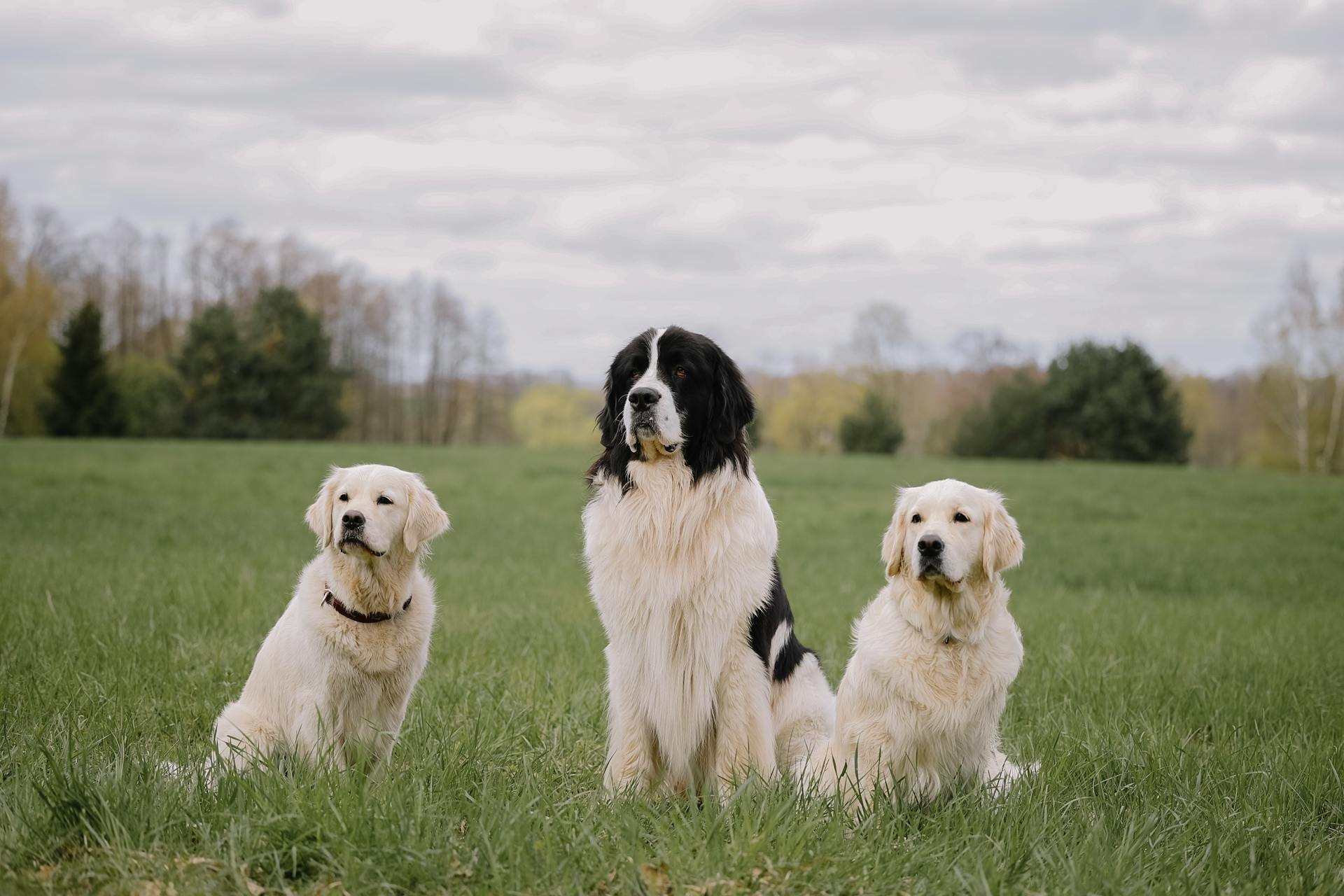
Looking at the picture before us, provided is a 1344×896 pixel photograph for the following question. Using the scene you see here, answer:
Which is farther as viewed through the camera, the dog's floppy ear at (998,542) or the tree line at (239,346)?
the tree line at (239,346)

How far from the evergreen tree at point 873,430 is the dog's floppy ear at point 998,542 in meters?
42.7

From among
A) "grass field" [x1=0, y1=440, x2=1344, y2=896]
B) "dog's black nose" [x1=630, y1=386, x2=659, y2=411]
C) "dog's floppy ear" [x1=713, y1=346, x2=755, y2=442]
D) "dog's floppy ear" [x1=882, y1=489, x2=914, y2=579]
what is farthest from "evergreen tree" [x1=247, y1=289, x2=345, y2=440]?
"dog's floppy ear" [x1=882, y1=489, x2=914, y2=579]

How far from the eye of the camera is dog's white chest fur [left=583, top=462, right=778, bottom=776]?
3941 mm

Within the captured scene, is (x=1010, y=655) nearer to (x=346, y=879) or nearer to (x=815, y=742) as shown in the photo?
(x=815, y=742)

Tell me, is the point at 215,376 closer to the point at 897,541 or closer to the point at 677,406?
the point at 677,406

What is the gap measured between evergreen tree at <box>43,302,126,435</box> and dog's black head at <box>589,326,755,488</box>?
A: 43214mm

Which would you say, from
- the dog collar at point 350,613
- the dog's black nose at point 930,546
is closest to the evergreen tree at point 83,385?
the dog collar at point 350,613

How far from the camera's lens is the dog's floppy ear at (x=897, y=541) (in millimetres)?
3855

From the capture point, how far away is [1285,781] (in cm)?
393

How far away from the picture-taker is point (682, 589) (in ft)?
12.9

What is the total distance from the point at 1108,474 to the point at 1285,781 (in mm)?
23553

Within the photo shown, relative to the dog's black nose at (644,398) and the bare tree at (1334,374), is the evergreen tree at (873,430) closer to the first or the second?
the bare tree at (1334,374)

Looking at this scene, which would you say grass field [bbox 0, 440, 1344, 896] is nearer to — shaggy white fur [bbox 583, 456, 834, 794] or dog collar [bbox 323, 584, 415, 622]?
shaggy white fur [bbox 583, 456, 834, 794]

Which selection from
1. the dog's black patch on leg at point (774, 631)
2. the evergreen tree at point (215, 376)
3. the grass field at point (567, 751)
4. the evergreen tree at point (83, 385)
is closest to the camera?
the grass field at point (567, 751)
